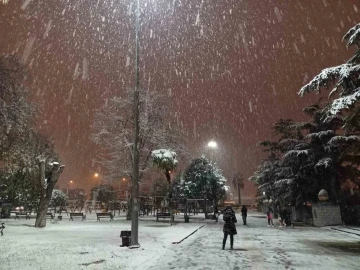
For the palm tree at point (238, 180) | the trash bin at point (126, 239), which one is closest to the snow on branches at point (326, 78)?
the trash bin at point (126, 239)

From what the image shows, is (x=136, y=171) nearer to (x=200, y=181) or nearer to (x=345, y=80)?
(x=345, y=80)

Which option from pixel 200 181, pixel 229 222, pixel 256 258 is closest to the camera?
pixel 256 258

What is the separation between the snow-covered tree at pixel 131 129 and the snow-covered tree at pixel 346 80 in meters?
21.6

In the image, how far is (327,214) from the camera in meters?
28.6

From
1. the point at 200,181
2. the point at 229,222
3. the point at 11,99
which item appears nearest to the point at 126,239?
the point at 229,222

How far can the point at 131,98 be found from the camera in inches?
1417

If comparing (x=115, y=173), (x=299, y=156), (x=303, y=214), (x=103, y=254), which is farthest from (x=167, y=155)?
(x=103, y=254)

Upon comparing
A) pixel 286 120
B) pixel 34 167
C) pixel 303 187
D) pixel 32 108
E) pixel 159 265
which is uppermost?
pixel 286 120

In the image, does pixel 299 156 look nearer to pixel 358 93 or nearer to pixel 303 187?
pixel 303 187

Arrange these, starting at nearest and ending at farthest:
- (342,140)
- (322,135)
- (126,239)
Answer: (126,239) → (342,140) → (322,135)

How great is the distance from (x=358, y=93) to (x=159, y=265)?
384 inches

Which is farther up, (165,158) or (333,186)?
(165,158)

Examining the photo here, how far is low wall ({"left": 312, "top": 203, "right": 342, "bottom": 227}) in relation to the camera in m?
28.5

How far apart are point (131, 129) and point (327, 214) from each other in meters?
20.2
